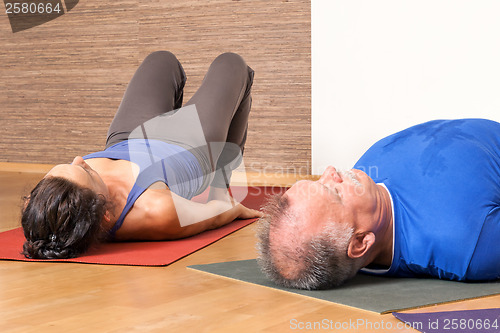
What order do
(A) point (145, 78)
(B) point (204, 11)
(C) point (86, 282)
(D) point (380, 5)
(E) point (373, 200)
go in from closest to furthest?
1. (E) point (373, 200)
2. (C) point (86, 282)
3. (A) point (145, 78)
4. (D) point (380, 5)
5. (B) point (204, 11)

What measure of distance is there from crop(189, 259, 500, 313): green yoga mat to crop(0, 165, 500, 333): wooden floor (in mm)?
24

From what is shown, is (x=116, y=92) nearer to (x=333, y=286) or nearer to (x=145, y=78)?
(x=145, y=78)

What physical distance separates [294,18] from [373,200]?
8.50ft

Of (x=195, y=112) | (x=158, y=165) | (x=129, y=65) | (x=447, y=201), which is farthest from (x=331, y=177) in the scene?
(x=129, y=65)

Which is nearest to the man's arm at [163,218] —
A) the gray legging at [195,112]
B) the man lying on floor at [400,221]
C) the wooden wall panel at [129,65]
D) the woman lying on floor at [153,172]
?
the woman lying on floor at [153,172]

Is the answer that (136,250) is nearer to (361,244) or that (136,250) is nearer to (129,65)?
(361,244)

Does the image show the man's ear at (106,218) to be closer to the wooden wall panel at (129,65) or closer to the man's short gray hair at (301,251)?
the man's short gray hair at (301,251)

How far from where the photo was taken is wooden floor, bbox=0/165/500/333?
1.27 meters

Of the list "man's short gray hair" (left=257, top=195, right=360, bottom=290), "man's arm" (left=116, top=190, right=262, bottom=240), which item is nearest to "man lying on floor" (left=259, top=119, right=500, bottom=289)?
"man's short gray hair" (left=257, top=195, right=360, bottom=290)

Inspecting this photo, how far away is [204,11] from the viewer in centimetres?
406

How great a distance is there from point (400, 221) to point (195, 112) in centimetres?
115

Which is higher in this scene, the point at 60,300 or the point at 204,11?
the point at 204,11

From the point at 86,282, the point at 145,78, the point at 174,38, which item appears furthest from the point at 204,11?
the point at 86,282

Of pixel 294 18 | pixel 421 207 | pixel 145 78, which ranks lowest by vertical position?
pixel 421 207
